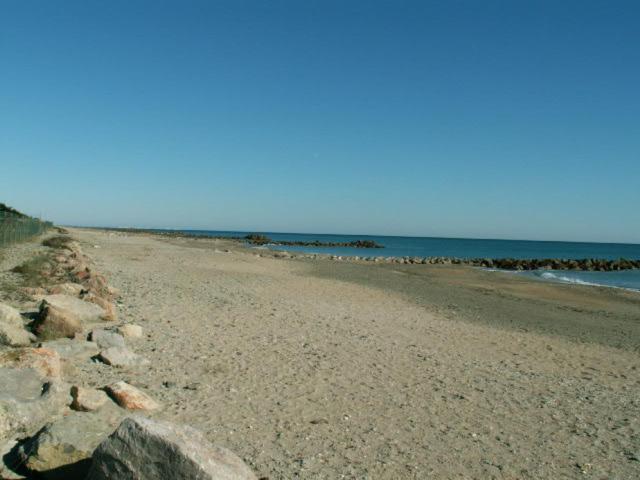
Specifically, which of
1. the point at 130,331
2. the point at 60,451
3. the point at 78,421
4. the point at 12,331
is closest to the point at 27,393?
the point at 78,421

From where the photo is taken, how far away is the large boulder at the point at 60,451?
4039mm

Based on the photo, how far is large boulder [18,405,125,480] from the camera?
404 cm

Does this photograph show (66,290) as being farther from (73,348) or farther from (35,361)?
(35,361)

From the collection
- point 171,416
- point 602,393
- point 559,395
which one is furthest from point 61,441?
point 602,393

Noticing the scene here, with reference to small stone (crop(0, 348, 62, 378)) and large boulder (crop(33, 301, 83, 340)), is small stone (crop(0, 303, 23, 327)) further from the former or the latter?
small stone (crop(0, 348, 62, 378))

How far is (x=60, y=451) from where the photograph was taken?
13.5 ft

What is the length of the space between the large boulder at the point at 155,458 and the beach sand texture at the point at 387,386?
113 centimetres

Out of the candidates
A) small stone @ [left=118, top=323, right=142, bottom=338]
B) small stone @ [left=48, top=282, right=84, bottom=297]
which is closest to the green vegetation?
small stone @ [left=48, top=282, right=84, bottom=297]

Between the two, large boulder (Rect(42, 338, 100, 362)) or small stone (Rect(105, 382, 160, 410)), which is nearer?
small stone (Rect(105, 382, 160, 410))

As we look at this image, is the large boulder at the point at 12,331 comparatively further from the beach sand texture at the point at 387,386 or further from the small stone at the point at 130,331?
the small stone at the point at 130,331

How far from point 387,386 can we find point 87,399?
3.94m

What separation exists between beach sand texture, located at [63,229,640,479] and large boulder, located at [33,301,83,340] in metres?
1.00

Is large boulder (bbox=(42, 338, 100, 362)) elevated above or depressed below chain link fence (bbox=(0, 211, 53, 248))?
below

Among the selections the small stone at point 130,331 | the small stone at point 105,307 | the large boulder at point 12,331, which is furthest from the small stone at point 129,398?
the small stone at point 105,307
